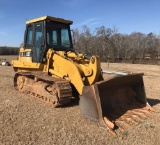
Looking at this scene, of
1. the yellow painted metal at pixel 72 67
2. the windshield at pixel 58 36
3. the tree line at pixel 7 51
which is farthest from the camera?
the tree line at pixel 7 51

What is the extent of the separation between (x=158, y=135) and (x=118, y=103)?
6.24 feet

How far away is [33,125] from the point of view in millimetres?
5957

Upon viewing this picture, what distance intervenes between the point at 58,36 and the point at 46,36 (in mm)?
668

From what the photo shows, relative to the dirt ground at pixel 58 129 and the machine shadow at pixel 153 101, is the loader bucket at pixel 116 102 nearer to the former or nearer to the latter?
the dirt ground at pixel 58 129

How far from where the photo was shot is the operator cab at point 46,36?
8531mm

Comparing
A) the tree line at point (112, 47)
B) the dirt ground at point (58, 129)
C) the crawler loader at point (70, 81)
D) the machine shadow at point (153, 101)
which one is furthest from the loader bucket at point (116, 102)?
the tree line at point (112, 47)

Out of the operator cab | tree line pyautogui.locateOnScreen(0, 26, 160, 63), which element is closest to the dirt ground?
the operator cab

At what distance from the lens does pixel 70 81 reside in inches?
299

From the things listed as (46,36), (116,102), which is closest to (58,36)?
(46,36)

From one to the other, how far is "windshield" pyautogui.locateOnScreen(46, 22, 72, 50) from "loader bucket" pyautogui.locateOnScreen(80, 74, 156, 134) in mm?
2800

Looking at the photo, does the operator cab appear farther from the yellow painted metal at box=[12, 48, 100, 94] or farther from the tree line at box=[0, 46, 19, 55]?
the tree line at box=[0, 46, 19, 55]

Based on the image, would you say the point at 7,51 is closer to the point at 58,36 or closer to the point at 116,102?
the point at 58,36

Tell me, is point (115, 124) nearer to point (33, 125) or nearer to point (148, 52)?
point (33, 125)

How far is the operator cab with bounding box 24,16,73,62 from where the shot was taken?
8531 mm
